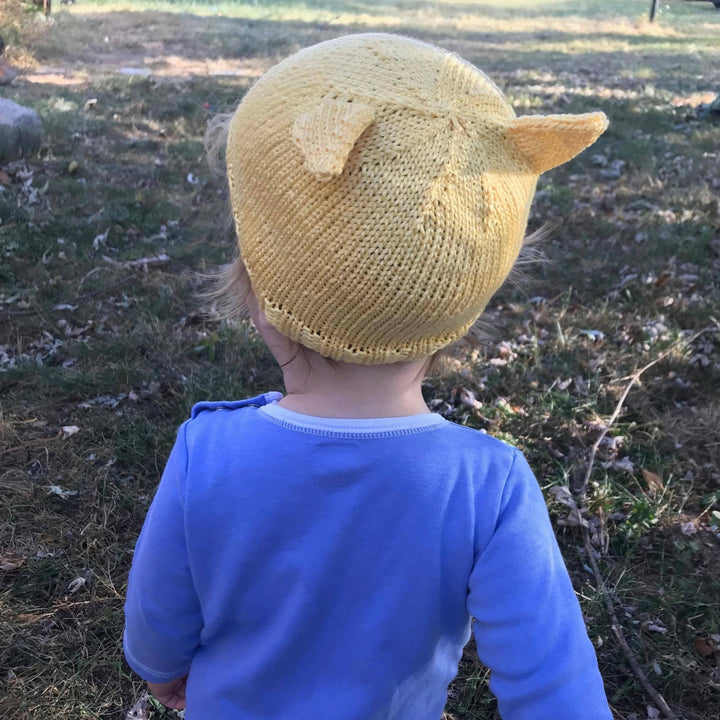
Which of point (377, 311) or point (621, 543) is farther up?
point (377, 311)

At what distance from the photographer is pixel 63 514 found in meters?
3.40

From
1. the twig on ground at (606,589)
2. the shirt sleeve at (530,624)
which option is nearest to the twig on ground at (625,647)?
the twig on ground at (606,589)

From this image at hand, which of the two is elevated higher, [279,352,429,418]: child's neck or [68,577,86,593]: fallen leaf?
[279,352,429,418]: child's neck

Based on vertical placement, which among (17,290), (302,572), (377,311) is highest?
(377,311)

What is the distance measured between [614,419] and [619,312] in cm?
152

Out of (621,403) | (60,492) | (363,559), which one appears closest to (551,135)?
(363,559)

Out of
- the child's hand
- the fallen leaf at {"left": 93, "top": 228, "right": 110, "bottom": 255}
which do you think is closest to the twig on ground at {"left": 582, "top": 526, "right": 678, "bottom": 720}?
the child's hand

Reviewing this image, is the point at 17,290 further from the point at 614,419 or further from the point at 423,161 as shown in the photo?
the point at 423,161

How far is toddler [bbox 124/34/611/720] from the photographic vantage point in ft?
4.25

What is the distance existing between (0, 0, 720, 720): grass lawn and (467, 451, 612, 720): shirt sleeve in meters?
1.55

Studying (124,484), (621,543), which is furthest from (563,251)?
(124,484)

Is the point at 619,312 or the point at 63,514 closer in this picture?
the point at 63,514

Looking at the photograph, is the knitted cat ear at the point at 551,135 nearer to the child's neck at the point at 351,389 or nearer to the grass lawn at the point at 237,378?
the child's neck at the point at 351,389

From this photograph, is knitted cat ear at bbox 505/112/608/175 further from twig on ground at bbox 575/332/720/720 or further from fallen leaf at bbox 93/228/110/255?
fallen leaf at bbox 93/228/110/255
